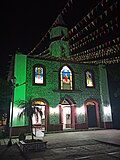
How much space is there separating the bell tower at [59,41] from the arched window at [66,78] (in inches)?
226

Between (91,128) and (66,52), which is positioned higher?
(66,52)

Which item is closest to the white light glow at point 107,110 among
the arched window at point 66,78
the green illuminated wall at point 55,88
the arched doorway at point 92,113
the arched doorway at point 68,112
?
the arched doorway at point 92,113

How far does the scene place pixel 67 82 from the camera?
20.5m

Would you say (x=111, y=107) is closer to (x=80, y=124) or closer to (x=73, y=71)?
(x=80, y=124)

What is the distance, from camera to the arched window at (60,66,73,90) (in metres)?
20.3

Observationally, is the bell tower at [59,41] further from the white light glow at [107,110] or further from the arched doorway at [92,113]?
the white light glow at [107,110]

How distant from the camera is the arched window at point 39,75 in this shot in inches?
754

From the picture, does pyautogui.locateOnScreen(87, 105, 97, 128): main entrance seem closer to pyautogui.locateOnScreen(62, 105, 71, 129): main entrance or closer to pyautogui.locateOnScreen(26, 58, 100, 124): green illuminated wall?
pyautogui.locateOnScreen(26, 58, 100, 124): green illuminated wall

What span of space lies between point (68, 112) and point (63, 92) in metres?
3.38

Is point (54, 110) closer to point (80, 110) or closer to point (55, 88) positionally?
point (55, 88)

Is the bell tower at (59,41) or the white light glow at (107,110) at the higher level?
the bell tower at (59,41)

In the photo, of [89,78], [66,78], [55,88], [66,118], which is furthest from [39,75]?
[66,118]

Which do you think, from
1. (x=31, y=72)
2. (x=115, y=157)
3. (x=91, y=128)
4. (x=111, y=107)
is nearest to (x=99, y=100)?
(x=111, y=107)

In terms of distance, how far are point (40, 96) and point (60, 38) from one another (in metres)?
12.3
